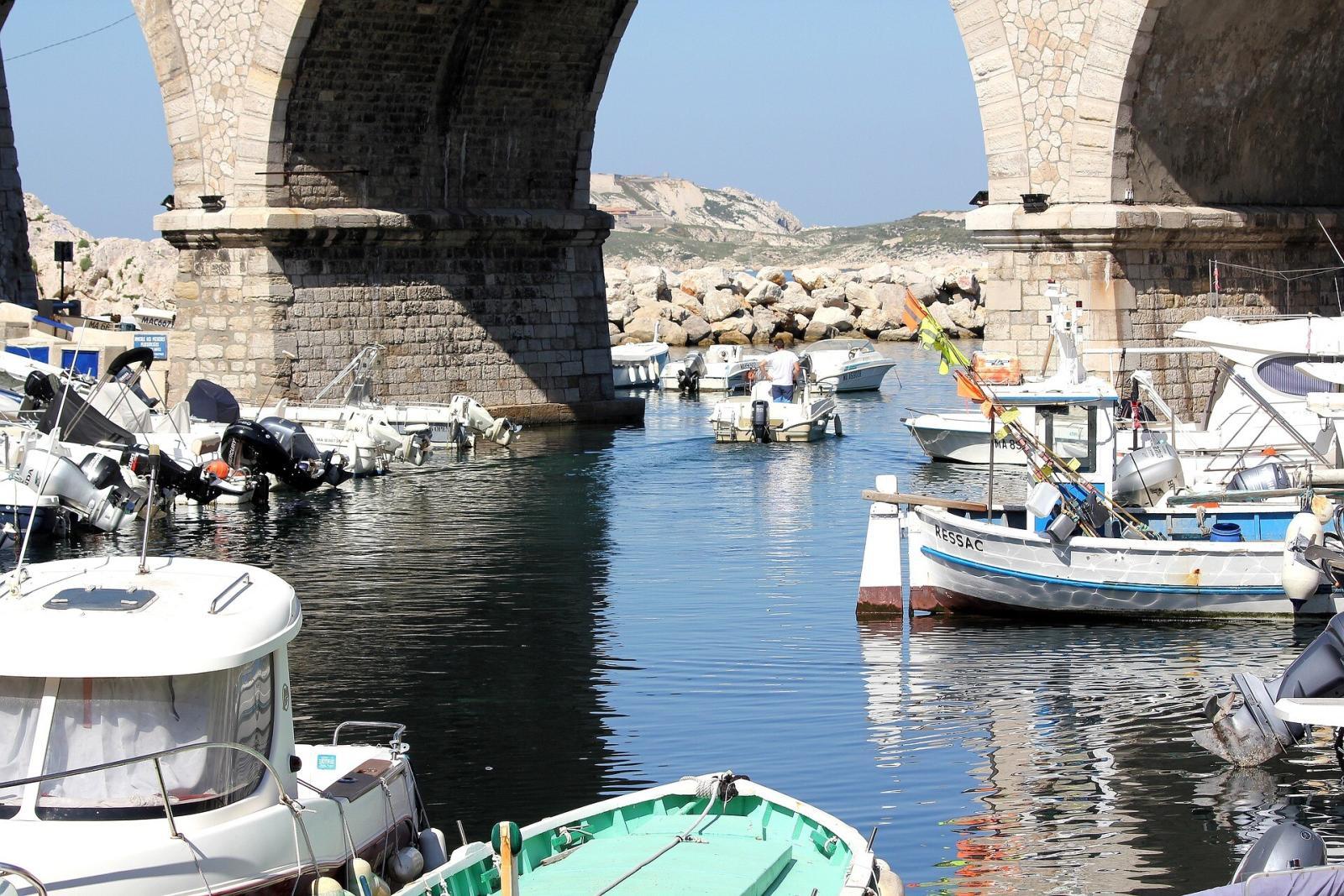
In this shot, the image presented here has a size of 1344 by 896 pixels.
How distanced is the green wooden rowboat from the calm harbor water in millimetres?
861

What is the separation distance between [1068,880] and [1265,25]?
13449 millimetres

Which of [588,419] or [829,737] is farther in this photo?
[588,419]

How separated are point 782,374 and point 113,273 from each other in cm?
3175

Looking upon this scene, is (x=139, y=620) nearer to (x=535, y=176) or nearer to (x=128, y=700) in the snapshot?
(x=128, y=700)

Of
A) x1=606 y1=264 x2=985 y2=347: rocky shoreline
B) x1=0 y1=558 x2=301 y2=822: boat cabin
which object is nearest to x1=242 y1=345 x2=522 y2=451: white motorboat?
x1=0 y1=558 x2=301 y2=822: boat cabin

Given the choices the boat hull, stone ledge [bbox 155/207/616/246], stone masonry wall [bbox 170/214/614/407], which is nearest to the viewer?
the boat hull

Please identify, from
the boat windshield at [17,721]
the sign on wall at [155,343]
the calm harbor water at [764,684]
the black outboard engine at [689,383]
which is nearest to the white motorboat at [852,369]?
the black outboard engine at [689,383]

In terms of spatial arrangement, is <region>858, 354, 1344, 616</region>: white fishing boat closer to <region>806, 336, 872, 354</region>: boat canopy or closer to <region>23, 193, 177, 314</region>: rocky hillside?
<region>806, 336, 872, 354</region>: boat canopy

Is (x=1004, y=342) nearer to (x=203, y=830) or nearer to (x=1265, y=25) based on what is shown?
(x=1265, y=25)

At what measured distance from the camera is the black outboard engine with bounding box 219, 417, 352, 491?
19938 mm

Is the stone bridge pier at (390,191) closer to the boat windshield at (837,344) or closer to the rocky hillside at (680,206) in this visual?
the boat windshield at (837,344)

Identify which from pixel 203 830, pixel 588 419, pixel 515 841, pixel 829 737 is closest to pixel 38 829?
pixel 203 830

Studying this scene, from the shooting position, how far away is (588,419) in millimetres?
28016

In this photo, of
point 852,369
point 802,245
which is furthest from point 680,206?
point 852,369
